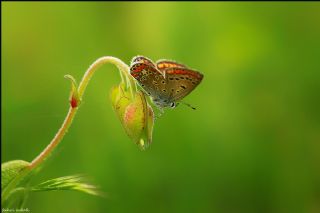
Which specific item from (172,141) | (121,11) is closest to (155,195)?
(172,141)

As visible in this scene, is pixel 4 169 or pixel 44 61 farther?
pixel 44 61

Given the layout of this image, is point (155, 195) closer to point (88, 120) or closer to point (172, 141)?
point (172, 141)

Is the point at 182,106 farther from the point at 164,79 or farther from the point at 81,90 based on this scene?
the point at 81,90

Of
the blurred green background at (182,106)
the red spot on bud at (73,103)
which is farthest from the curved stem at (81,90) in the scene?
the blurred green background at (182,106)

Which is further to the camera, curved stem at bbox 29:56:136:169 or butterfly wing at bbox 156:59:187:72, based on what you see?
butterfly wing at bbox 156:59:187:72

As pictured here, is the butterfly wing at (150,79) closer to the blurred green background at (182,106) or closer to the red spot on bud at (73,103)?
the red spot on bud at (73,103)

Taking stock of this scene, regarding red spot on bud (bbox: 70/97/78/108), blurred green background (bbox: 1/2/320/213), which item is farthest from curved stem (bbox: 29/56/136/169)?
blurred green background (bbox: 1/2/320/213)

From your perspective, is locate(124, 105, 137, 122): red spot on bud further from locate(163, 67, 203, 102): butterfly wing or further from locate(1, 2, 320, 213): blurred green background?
locate(1, 2, 320, 213): blurred green background
